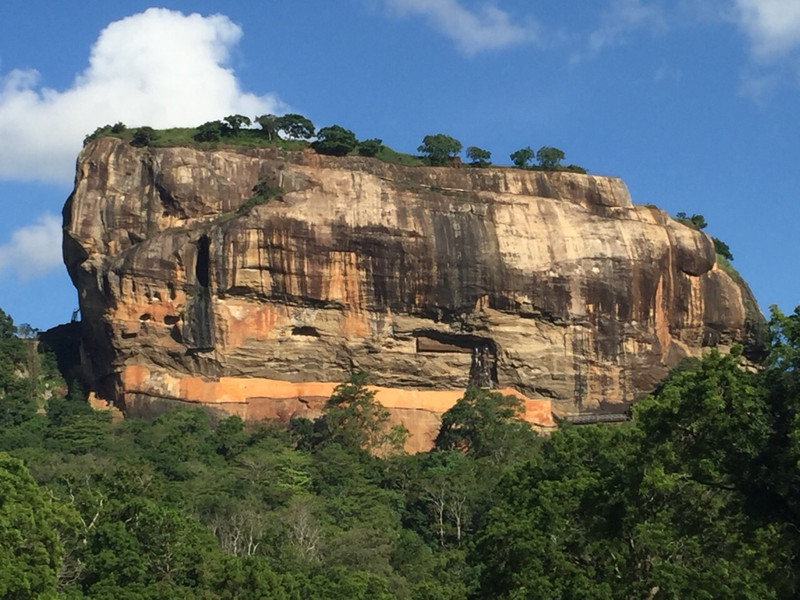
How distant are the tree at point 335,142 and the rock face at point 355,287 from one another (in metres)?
0.59

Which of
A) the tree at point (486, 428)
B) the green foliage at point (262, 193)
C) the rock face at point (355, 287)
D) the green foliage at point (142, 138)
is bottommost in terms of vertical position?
the tree at point (486, 428)

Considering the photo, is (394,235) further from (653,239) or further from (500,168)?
(653,239)

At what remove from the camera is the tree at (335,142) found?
58.5 m

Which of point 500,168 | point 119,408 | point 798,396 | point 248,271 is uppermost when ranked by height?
point 500,168

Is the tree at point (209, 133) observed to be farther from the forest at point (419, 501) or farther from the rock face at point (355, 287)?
the forest at point (419, 501)

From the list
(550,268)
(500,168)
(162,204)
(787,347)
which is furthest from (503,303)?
(787,347)

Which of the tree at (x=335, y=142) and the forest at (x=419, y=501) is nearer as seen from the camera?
the forest at (x=419, y=501)

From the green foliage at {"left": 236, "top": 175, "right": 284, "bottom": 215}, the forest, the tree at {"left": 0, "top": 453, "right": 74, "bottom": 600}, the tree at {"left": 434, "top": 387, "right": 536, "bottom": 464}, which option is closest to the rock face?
the green foliage at {"left": 236, "top": 175, "right": 284, "bottom": 215}

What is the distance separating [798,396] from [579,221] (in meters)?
38.0

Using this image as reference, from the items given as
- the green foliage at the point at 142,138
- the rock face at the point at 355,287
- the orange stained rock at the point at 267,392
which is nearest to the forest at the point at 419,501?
the orange stained rock at the point at 267,392

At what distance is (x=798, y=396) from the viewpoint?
20844mm

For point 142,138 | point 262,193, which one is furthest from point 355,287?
point 142,138

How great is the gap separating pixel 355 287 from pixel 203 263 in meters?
5.57

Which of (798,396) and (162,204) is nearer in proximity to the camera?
(798,396)
